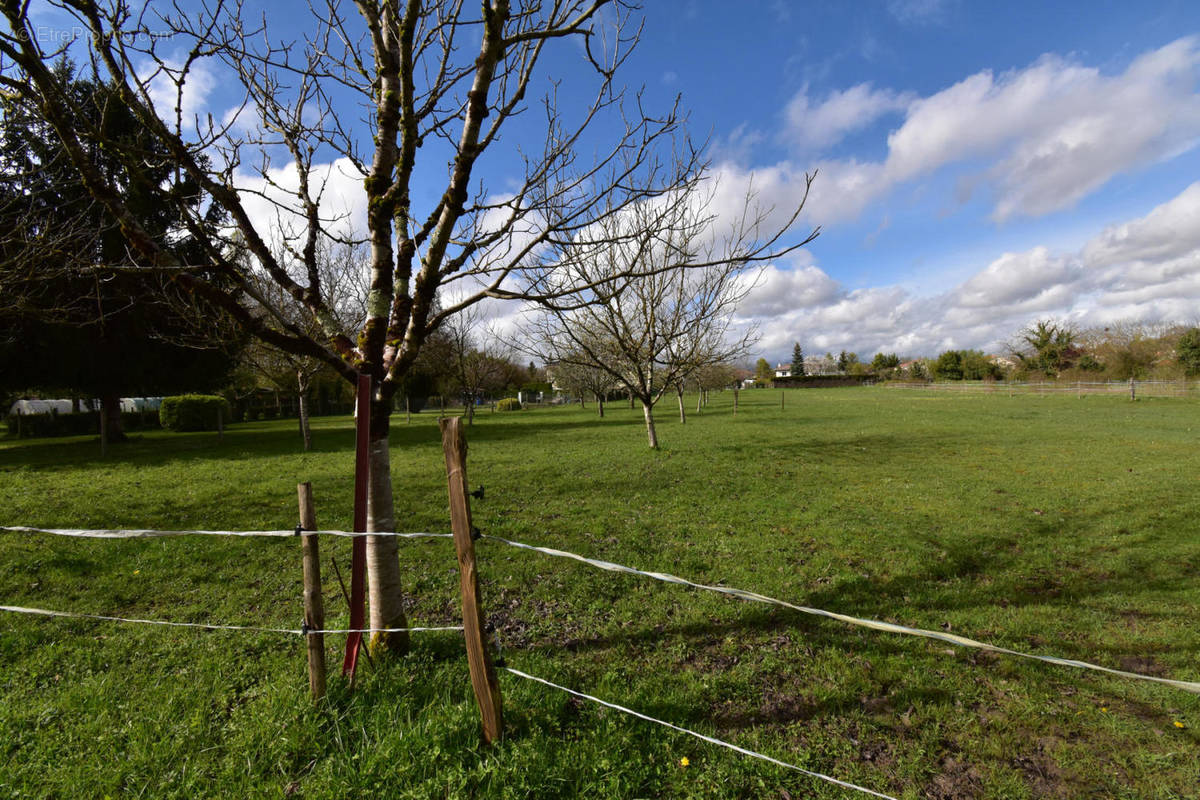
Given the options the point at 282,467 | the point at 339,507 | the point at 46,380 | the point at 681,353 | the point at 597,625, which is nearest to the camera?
the point at 597,625

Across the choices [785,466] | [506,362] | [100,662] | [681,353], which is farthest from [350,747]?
[506,362]

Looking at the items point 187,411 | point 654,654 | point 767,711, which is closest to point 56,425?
point 187,411

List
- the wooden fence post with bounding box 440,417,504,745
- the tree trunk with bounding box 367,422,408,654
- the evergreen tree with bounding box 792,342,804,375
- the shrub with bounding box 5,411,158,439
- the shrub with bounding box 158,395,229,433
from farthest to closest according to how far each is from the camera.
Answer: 1. the evergreen tree with bounding box 792,342,804,375
2. the shrub with bounding box 158,395,229,433
3. the shrub with bounding box 5,411,158,439
4. the tree trunk with bounding box 367,422,408,654
5. the wooden fence post with bounding box 440,417,504,745

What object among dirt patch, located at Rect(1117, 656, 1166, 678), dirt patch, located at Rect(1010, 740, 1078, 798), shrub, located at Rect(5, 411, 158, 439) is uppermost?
shrub, located at Rect(5, 411, 158, 439)

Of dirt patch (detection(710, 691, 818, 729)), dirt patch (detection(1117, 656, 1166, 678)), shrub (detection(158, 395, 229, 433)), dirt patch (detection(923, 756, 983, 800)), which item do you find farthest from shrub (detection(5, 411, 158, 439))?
dirt patch (detection(1117, 656, 1166, 678))

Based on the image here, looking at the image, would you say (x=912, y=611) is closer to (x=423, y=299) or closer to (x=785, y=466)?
(x=423, y=299)

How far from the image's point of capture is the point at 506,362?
4025cm

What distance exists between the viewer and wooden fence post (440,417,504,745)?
2.23 metres

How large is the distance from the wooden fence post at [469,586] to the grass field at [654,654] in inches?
8.6

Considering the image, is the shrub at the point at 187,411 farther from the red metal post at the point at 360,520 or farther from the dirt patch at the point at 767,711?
the dirt patch at the point at 767,711

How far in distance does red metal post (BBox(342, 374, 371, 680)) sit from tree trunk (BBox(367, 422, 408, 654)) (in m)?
0.19

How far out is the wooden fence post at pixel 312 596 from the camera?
2426mm

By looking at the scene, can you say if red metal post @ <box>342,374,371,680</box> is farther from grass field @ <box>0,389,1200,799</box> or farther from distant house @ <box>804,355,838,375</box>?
distant house @ <box>804,355,838,375</box>

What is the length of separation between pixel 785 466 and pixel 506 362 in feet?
106
